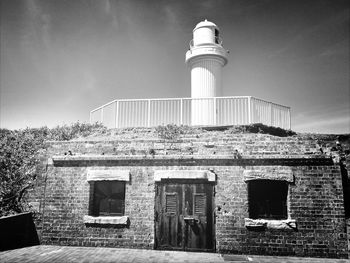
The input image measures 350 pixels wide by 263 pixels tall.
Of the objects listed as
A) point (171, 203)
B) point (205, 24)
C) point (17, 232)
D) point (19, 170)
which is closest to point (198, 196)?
point (171, 203)

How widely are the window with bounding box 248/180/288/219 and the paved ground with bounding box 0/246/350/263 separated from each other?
116cm

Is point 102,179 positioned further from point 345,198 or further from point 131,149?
point 345,198

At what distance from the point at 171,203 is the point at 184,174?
100cm

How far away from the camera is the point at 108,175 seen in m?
8.02

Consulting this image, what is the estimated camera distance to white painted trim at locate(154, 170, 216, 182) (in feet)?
25.0

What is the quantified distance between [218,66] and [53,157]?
938 centimetres

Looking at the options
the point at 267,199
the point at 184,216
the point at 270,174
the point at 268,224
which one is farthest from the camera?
the point at 184,216

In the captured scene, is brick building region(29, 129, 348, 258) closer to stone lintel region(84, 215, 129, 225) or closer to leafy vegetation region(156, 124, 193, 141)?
stone lintel region(84, 215, 129, 225)

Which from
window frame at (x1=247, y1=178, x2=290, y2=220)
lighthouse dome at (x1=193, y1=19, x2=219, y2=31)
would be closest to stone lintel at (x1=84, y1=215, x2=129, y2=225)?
window frame at (x1=247, y1=178, x2=290, y2=220)

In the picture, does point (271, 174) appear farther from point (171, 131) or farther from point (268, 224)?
point (171, 131)

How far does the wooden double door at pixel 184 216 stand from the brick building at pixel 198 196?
3 cm

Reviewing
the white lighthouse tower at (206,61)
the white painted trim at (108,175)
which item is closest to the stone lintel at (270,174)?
the white painted trim at (108,175)

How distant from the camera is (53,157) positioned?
8430mm

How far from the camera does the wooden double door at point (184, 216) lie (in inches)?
296
